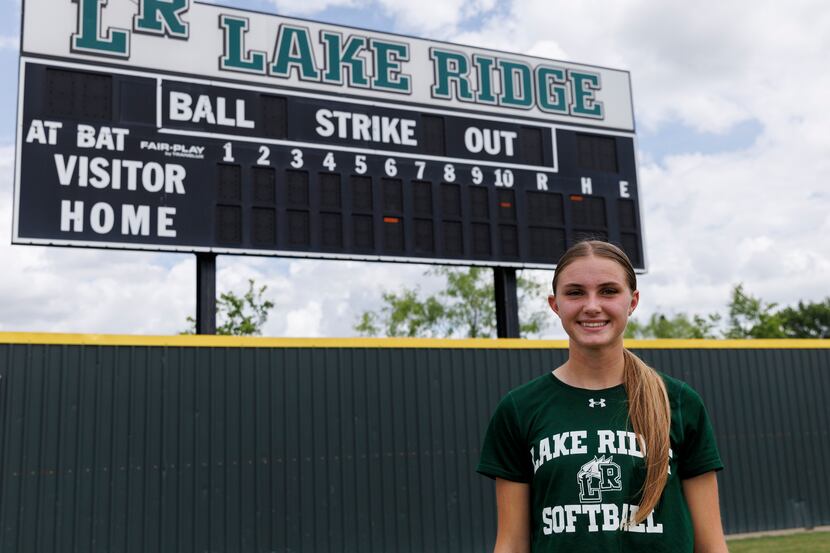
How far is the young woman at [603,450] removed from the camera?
2033 millimetres

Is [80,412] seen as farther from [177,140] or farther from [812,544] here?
[812,544]

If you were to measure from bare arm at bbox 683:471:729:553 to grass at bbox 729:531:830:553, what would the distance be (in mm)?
9279

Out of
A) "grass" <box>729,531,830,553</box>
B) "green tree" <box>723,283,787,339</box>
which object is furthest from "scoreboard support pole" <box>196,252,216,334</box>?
"green tree" <box>723,283,787,339</box>

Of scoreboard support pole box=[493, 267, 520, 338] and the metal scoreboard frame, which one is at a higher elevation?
the metal scoreboard frame

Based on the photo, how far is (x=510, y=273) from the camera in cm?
1233

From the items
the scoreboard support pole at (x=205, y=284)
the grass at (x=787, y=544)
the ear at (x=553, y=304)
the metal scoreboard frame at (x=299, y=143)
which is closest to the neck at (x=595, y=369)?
the ear at (x=553, y=304)

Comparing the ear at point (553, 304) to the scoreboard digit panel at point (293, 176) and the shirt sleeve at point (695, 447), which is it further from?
the scoreboard digit panel at point (293, 176)

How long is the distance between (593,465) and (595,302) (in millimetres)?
424

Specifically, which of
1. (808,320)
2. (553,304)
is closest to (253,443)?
(553,304)

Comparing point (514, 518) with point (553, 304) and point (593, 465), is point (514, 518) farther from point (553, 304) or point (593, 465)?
point (553, 304)

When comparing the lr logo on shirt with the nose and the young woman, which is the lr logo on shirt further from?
the nose

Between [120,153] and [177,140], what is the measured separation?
748 millimetres

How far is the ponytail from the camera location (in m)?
2.01

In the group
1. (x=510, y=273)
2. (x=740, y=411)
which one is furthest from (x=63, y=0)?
(x=740, y=411)
